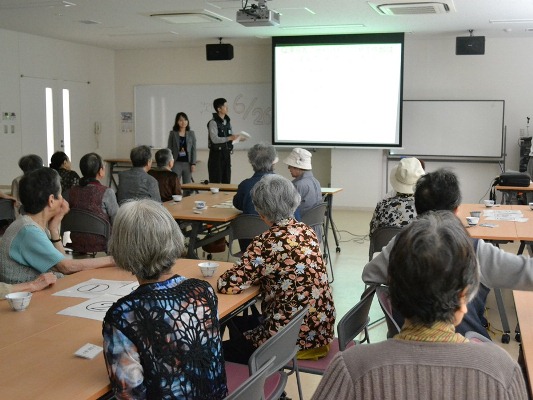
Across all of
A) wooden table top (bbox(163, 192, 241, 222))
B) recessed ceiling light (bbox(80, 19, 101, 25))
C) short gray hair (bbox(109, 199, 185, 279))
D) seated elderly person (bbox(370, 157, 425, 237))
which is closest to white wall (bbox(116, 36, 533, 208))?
recessed ceiling light (bbox(80, 19, 101, 25))

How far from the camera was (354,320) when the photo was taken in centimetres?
264

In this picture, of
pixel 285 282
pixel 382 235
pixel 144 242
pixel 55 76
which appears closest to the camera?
pixel 144 242

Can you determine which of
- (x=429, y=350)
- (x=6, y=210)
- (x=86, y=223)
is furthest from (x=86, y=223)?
(x=429, y=350)

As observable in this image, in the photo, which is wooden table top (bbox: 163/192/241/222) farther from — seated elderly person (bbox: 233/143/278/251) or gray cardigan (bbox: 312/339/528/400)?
gray cardigan (bbox: 312/339/528/400)

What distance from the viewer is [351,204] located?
10.8 meters

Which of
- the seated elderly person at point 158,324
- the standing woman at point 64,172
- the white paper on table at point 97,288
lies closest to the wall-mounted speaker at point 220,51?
the standing woman at point 64,172

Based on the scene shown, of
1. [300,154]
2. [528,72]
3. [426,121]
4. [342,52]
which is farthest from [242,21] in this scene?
[528,72]

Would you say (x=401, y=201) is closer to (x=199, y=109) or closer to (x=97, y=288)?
(x=97, y=288)

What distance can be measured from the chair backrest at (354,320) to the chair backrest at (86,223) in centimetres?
295

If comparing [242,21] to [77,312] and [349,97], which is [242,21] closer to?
[349,97]

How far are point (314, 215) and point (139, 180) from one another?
5.52 feet

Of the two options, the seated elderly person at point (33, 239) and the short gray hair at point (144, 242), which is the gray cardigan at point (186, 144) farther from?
the short gray hair at point (144, 242)

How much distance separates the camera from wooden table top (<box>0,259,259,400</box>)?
6.03 feet

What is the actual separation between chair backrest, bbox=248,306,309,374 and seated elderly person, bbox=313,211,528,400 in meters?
0.69
